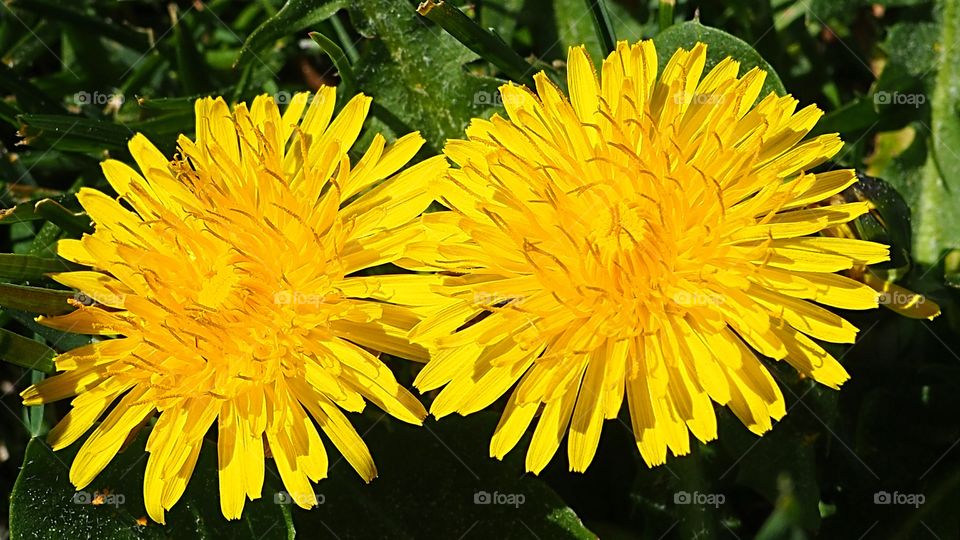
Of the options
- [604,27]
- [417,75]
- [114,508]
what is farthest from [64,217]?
[604,27]

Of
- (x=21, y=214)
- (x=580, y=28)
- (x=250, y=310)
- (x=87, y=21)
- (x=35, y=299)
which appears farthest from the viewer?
(x=87, y=21)

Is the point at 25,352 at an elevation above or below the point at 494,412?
above

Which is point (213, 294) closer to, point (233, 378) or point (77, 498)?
point (233, 378)

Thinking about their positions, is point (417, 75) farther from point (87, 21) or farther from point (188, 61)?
point (87, 21)

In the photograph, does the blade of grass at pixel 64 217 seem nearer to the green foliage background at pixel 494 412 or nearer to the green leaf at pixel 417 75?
the green foliage background at pixel 494 412

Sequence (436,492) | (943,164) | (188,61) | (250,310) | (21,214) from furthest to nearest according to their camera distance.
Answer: (188,61) → (943,164) → (21,214) → (436,492) → (250,310)

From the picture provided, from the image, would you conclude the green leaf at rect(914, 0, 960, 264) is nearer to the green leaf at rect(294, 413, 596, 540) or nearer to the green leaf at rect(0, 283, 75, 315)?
the green leaf at rect(294, 413, 596, 540)
